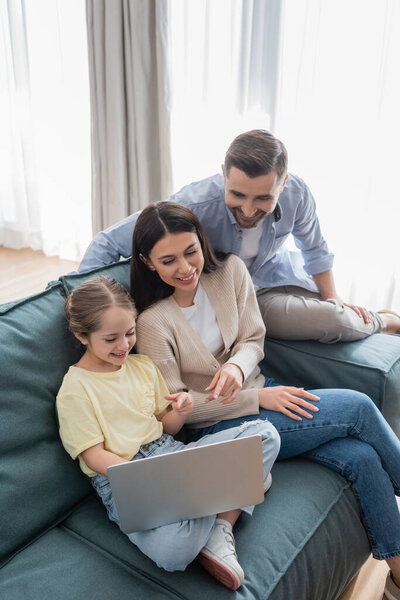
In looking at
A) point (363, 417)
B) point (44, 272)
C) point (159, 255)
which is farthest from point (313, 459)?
point (44, 272)

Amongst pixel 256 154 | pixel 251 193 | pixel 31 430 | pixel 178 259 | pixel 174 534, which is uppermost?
pixel 256 154

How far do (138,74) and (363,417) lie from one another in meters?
2.33

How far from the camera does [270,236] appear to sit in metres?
1.83

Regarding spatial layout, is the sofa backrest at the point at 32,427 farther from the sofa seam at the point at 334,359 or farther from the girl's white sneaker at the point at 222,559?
the sofa seam at the point at 334,359

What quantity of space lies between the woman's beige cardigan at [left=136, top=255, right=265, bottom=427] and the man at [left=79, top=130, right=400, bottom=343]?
188mm

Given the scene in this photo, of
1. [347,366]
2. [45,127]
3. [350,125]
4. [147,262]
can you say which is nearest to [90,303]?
[147,262]

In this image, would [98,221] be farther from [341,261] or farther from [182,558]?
[182,558]

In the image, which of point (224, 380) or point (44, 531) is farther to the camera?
point (224, 380)

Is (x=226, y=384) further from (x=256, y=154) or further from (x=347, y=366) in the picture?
(x=256, y=154)

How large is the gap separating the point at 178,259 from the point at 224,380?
0.34 metres

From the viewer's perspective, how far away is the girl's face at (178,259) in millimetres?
1412

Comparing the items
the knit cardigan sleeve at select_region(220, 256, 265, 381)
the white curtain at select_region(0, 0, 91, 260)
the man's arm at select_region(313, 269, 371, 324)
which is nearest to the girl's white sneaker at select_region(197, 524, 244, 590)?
the knit cardigan sleeve at select_region(220, 256, 265, 381)

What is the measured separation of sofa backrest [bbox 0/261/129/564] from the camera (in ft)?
3.80

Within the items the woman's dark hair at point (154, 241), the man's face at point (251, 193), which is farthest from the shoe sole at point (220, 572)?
the man's face at point (251, 193)
